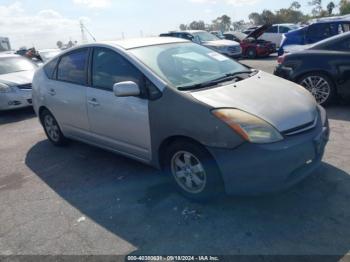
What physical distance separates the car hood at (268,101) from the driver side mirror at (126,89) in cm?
59

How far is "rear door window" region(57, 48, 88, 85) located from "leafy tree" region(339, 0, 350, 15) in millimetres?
54872

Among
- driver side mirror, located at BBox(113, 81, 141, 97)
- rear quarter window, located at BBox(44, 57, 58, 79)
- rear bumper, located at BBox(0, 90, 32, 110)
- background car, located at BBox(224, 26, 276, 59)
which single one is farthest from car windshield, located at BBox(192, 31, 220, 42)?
driver side mirror, located at BBox(113, 81, 141, 97)

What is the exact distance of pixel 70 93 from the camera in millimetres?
4484

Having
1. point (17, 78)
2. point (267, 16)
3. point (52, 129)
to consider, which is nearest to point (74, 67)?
point (52, 129)

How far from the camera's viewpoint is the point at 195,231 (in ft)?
9.61

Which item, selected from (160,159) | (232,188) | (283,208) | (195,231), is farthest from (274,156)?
(160,159)

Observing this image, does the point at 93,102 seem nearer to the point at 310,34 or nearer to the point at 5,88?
the point at 5,88

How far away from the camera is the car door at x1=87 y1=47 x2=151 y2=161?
3.53 metres

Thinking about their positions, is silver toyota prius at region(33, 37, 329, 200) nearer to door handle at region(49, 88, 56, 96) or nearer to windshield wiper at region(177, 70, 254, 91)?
windshield wiper at region(177, 70, 254, 91)

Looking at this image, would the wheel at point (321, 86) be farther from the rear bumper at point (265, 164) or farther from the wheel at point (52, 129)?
the wheel at point (52, 129)

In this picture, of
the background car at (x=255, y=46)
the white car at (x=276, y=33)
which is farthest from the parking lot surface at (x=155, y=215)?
the white car at (x=276, y=33)

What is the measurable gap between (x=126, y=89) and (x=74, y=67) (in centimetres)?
160

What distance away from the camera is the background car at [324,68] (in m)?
5.76

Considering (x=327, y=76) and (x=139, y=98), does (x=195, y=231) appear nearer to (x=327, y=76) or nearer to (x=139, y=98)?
(x=139, y=98)
